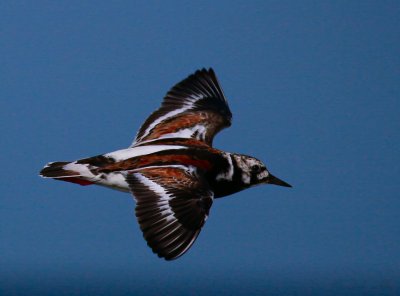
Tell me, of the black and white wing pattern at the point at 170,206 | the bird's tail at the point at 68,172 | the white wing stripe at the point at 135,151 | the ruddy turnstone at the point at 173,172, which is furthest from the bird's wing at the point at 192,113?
the black and white wing pattern at the point at 170,206

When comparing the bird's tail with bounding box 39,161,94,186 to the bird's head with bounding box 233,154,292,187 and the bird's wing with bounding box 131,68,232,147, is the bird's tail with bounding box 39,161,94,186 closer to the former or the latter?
the bird's wing with bounding box 131,68,232,147

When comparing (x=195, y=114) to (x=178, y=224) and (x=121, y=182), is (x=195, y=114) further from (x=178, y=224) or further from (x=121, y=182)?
(x=178, y=224)

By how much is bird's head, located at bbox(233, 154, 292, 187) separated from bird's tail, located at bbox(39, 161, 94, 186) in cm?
112

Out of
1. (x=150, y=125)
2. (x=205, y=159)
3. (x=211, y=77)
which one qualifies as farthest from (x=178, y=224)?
(x=211, y=77)

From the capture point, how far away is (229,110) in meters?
9.11

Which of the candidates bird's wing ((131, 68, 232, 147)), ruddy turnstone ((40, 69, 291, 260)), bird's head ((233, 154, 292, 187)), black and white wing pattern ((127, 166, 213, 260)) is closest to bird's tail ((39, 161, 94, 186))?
ruddy turnstone ((40, 69, 291, 260))

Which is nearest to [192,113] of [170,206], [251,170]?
[251,170]

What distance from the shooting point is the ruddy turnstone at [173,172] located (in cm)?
671

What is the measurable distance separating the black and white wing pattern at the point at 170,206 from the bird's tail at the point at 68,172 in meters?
0.45

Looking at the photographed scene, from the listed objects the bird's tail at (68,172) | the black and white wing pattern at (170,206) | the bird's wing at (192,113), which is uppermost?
the bird's wing at (192,113)

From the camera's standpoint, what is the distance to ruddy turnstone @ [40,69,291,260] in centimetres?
671

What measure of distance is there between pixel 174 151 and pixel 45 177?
940 millimetres

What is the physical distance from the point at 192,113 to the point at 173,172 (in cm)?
173

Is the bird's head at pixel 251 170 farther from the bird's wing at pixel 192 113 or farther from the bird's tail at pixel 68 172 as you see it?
the bird's tail at pixel 68 172
